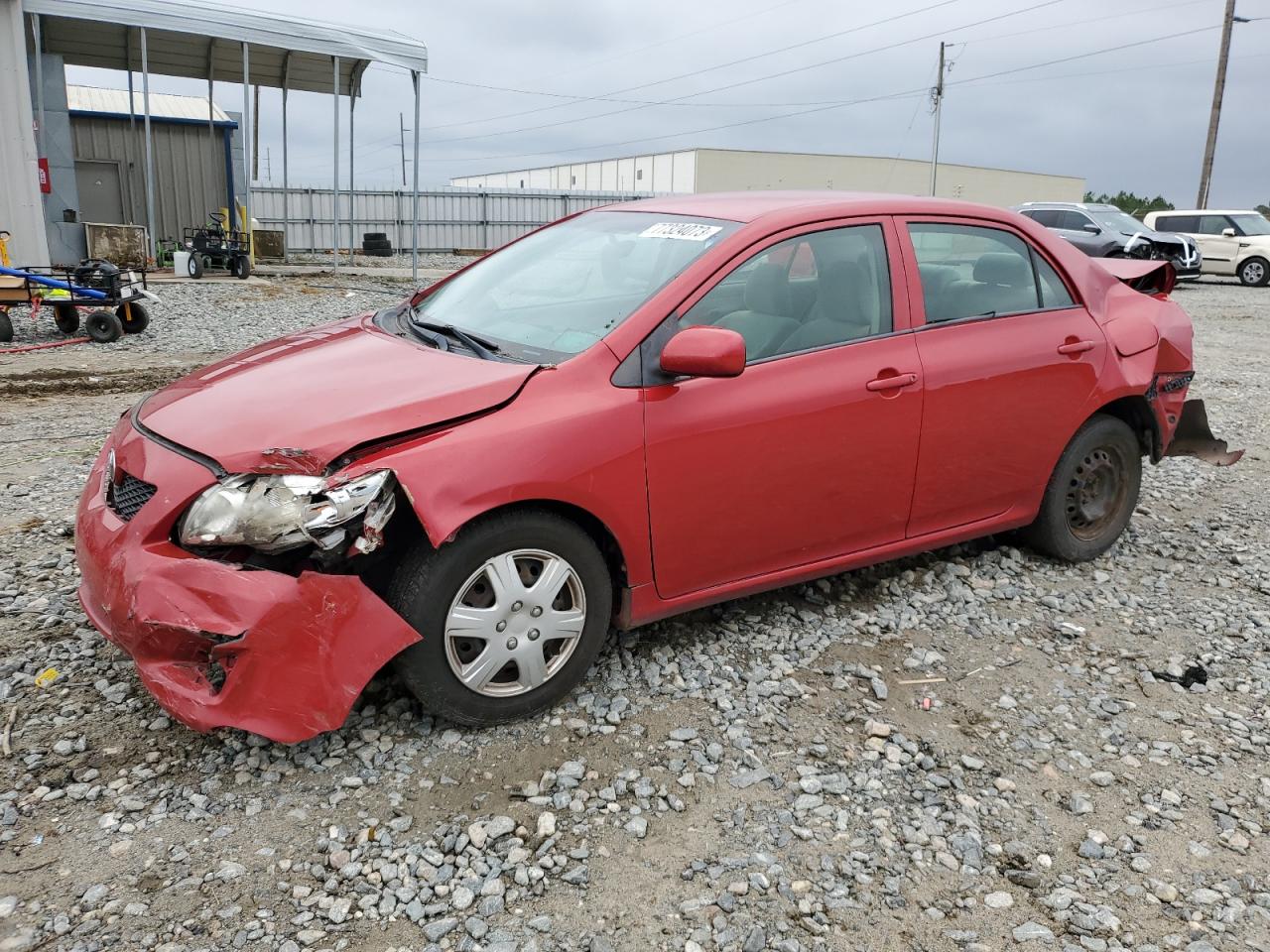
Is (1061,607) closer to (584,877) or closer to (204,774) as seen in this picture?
(584,877)

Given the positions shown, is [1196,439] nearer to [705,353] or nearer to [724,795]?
[705,353]

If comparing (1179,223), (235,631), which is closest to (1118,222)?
(1179,223)

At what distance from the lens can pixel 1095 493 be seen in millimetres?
4828

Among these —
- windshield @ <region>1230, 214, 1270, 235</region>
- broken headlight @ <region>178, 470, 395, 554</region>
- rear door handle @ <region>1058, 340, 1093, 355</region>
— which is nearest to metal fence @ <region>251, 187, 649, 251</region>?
windshield @ <region>1230, 214, 1270, 235</region>

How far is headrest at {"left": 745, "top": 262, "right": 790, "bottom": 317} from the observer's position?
365 centimetres

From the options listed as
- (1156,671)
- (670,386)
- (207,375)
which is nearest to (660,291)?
(670,386)

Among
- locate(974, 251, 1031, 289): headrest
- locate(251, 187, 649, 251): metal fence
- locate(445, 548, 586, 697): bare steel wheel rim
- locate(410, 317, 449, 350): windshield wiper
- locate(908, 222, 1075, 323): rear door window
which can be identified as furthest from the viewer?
locate(251, 187, 649, 251): metal fence

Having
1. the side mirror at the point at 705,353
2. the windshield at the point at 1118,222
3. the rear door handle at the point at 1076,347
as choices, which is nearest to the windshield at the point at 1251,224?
the windshield at the point at 1118,222

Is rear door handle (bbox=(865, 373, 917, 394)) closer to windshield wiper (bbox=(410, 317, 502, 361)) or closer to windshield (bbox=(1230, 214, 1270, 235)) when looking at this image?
windshield wiper (bbox=(410, 317, 502, 361))

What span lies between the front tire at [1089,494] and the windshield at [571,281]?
2098 mm

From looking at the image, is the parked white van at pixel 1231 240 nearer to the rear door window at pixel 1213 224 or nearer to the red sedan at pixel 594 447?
the rear door window at pixel 1213 224

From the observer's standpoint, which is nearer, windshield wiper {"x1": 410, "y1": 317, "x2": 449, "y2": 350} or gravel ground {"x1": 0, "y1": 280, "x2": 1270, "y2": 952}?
gravel ground {"x1": 0, "y1": 280, "x2": 1270, "y2": 952}

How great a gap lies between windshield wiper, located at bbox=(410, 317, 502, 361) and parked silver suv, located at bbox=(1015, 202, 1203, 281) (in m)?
19.6

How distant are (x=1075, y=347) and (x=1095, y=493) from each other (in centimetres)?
80
